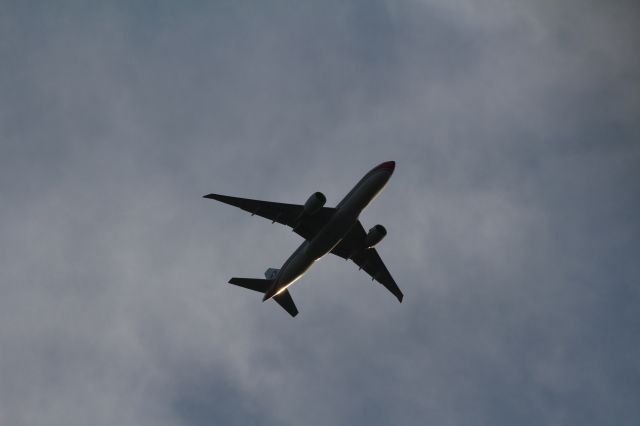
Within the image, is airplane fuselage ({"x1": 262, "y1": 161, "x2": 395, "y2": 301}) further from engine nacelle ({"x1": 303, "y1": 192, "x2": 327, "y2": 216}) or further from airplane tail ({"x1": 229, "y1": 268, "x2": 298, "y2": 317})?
airplane tail ({"x1": 229, "y1": 268, "x2": 298, "y2": 317})

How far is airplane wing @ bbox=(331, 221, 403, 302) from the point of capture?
6141 centimetres

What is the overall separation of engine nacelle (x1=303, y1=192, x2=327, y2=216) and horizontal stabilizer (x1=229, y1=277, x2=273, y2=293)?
9.85 metres

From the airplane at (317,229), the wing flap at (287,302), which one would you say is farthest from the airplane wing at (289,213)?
the wing flap at (287,302)

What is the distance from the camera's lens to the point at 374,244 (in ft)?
193

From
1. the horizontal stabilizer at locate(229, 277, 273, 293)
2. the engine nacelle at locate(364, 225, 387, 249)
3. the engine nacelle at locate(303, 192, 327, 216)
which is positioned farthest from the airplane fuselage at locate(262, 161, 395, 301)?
the engine nacelle at locate(364, 225, 387, 249)

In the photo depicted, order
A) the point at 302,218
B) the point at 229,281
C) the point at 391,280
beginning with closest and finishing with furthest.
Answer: the point at 302,218 < the point at 229,281 < the point at 391,280

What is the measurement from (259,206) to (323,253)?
7.24 meters

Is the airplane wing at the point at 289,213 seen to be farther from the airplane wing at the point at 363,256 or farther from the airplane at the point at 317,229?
the airplane wing at the point at 363,256

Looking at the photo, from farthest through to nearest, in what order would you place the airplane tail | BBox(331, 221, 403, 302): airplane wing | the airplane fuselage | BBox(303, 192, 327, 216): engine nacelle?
BBox(331, 221, 403, 302): airplane wing, the airplane tail, BBox(303, 192, 327, 216): engine nacelle, the airplane fuselage

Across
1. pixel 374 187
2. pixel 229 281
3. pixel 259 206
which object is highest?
pixel 374 187

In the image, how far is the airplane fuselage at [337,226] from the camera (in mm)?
52188

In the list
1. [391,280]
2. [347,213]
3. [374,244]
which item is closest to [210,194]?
[347,213]

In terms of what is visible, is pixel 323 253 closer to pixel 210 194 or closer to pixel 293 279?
pixel 293 279

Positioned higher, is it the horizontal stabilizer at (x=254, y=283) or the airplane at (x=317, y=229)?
the airplane at (x=317, y=229)
